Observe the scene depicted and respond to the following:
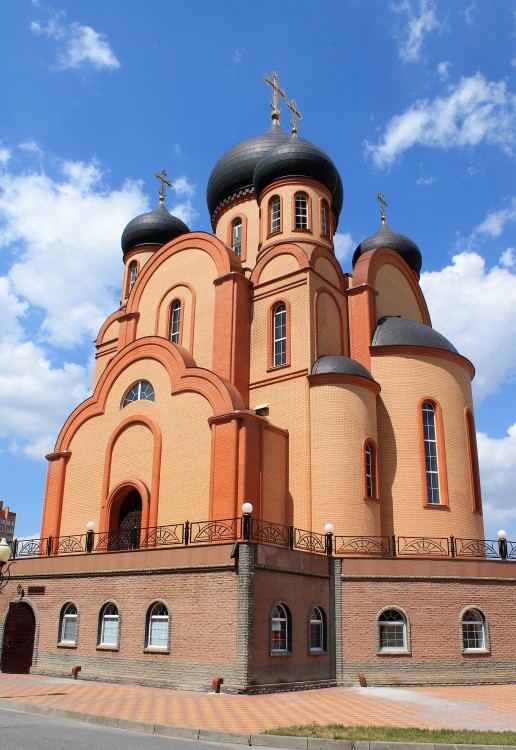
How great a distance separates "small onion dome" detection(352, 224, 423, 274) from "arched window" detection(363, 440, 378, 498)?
9668mm

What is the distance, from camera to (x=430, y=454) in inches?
734

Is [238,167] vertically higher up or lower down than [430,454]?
higher up

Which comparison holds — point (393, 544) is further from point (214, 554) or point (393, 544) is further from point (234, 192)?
point (234, 192)

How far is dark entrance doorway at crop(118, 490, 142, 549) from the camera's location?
18.5 meters

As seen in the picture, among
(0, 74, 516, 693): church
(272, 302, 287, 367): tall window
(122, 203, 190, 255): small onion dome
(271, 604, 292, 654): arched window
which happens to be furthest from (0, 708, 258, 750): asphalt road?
(122, 203, 190, 255): small onion dome

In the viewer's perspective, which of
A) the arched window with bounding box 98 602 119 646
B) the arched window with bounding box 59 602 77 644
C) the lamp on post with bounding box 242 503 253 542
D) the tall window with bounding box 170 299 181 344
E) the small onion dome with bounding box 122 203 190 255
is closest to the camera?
the lamp on post with bounding box 242 503 253 542

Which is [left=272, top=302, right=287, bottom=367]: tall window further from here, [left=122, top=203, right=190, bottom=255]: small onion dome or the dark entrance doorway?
[left=122, top=203, right=190, bottom=255]: small onion dome

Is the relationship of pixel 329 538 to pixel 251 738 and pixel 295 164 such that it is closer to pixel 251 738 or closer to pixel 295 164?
pixel 251 738

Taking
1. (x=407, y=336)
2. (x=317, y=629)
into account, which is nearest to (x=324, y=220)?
(x=407, y=336)

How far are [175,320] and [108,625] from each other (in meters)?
9.89

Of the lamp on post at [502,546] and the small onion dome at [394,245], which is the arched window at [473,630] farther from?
the small onion dome at [394,245]

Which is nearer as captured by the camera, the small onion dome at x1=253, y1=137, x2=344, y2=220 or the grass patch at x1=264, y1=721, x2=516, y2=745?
the grass patch at x1=264, y1=721, x2=516, y2=745

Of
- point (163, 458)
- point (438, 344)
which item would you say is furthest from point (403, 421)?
point (163, 458)

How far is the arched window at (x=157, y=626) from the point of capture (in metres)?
14.2
